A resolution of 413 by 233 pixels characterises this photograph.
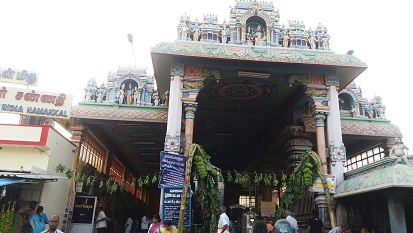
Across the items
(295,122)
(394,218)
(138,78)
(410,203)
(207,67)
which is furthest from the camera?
(138,78)

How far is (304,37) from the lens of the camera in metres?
15.5

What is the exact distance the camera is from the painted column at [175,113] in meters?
13.0

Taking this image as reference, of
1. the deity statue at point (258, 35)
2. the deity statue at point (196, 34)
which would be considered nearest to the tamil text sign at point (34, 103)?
the deity statue at point (196, 34)

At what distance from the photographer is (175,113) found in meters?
13.6

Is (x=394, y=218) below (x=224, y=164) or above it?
below

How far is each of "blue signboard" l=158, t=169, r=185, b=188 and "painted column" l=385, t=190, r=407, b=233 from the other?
5860 mm

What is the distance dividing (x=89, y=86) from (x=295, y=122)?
1069 centimetres

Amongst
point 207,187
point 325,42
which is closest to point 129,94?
point 207,187

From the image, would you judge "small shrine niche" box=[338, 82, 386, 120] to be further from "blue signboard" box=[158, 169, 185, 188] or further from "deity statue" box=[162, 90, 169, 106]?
"blue signboard" box=[158, 169, 185, 188]

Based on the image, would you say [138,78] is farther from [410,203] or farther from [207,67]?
[410,203]

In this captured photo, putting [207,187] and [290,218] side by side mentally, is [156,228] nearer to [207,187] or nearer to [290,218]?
[207,187]

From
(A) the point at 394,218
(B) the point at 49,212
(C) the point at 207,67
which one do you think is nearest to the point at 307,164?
(A) the point at 394,218

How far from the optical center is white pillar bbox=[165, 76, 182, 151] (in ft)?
43.4

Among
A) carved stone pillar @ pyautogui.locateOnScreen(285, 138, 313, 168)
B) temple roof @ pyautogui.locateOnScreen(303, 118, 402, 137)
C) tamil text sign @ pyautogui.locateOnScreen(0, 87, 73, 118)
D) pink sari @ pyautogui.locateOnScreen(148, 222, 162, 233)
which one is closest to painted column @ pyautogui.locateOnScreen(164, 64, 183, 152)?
pink sari @ pyautogui.locateOnScreen(148, 222, 162, 233)
